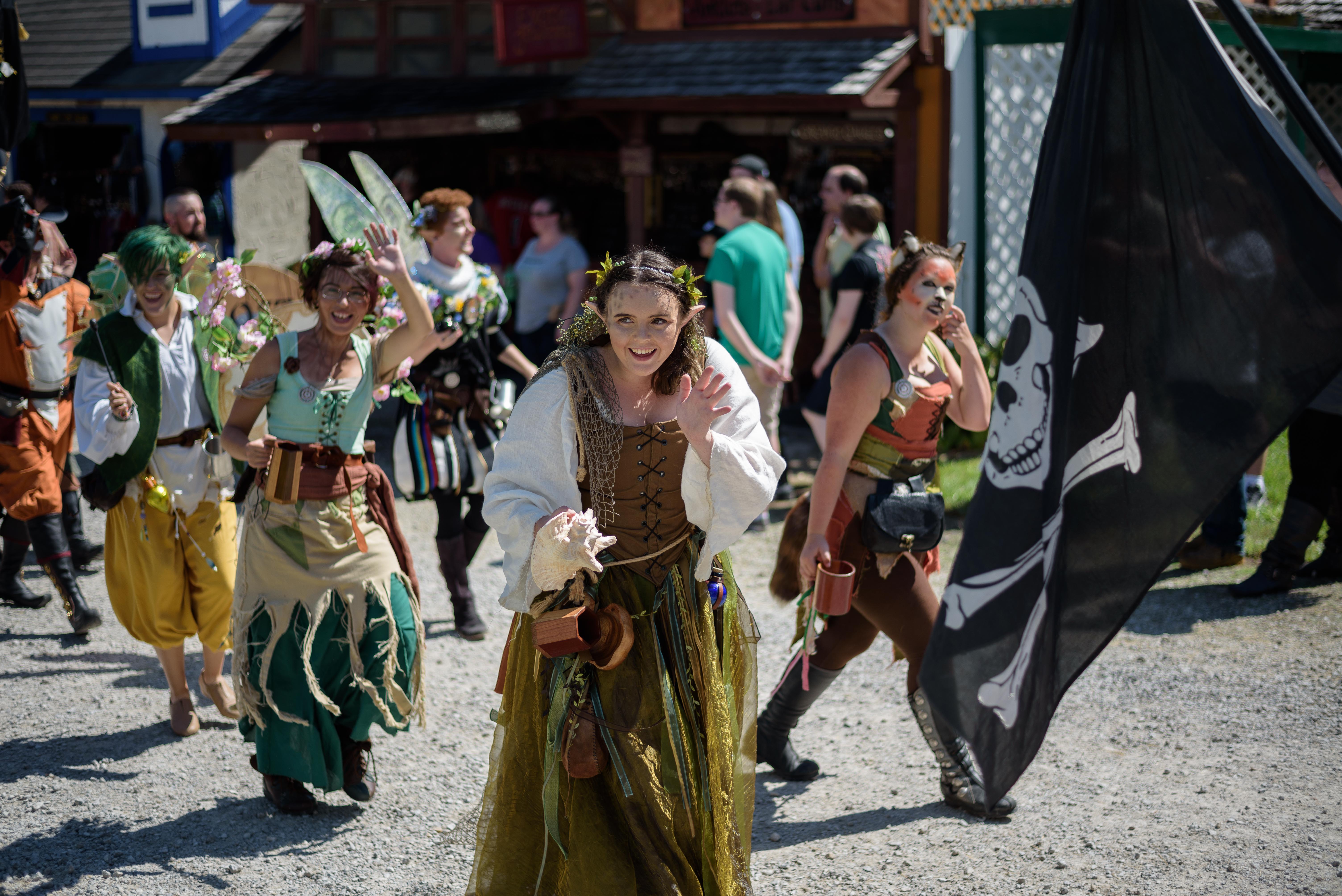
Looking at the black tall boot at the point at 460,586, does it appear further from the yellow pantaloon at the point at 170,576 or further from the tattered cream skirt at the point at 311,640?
the tattered cream skirt at the point at 311,640

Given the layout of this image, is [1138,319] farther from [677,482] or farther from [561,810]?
[561,810]

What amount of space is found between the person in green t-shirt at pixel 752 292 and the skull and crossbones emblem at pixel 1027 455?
3.94 m

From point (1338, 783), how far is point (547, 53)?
8.90 metres

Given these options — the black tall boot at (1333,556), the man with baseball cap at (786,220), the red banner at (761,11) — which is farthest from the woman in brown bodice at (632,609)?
the red banner at (761,11)

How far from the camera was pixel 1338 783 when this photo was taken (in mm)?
4047

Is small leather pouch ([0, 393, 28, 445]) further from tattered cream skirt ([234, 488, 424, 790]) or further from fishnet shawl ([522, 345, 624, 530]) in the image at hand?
fishnet shawl ([522, 345, 624, 530])

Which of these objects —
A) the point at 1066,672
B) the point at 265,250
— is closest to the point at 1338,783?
the point at 1066,672

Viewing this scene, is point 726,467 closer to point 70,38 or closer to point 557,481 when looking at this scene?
point 557,481

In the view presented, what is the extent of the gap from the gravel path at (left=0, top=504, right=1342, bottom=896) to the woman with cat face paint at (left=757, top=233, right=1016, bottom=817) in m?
0.31

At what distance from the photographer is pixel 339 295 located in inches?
157

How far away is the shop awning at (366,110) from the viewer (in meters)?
10.6

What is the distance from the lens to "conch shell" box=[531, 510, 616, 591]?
282 centimetres

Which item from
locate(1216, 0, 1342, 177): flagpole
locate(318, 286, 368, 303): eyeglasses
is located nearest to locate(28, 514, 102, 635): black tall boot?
locate(318, 286, 368, 303): eyeglasses

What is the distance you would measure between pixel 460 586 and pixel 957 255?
2.83 meters
